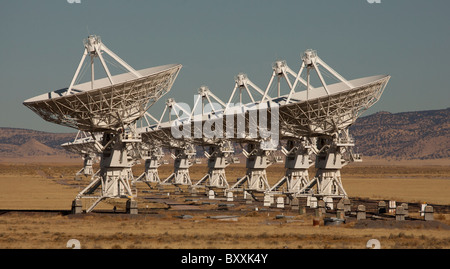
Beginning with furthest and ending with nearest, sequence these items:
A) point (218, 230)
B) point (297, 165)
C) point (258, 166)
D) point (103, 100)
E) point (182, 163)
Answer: point (182, 163) → point (258, 166) → point (297, 165) → point (103, 100) → point (218, 230)

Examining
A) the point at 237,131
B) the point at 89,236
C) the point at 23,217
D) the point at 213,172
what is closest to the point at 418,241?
the point at 89,236

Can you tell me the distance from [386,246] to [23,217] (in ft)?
84.6

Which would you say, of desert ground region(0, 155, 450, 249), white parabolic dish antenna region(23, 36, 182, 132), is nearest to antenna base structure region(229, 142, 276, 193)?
desert ground region(0, 155, 450, 249)

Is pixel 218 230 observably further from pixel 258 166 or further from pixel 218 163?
pixel 218 163

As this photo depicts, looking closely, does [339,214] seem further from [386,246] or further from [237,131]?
[237,131]

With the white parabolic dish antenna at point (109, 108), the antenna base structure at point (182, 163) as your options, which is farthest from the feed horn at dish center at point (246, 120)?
the antenna base structure at point (182, 163)

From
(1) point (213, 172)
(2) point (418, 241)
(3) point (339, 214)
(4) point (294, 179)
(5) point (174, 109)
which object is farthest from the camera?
(5) point (174, 109)

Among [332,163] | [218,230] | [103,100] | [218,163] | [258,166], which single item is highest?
[103,100]

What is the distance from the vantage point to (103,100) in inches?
1833

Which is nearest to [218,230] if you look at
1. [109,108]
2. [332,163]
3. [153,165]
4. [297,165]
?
[109,108]

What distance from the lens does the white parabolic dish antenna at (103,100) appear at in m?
45.9

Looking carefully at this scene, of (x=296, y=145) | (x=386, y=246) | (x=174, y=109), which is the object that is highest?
(x=174, y=109)

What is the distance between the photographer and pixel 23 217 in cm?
4697

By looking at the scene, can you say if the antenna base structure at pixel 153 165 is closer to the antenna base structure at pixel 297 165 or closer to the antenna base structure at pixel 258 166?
the antenna base structure at pixel 258 166
